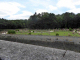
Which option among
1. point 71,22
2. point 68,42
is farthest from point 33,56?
point 71,22

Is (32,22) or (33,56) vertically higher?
(32,22)

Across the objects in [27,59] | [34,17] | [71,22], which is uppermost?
[34,17]

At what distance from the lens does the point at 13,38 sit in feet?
43.4

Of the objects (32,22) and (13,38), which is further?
(32,22)

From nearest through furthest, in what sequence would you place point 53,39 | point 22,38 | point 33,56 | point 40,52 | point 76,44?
point 33,56
point 40,52
point 76,44
point 53,39
point 22,38

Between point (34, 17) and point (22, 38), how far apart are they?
20.5 m

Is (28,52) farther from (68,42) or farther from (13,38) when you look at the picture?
(13,38)

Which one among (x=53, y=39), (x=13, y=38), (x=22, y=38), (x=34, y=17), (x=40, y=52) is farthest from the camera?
(x=34, y=17)

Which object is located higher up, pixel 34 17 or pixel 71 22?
pixel 34 17

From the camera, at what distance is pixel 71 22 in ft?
96.9

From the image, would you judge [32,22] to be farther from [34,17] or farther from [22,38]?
[22,38]

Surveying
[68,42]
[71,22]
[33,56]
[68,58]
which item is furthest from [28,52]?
[71,22]

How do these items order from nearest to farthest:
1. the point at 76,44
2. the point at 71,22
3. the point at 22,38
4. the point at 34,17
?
the point at 76,44, the point at 22,38, the point at 71,22, the point at 34,17

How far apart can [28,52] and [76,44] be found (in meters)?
8.29
